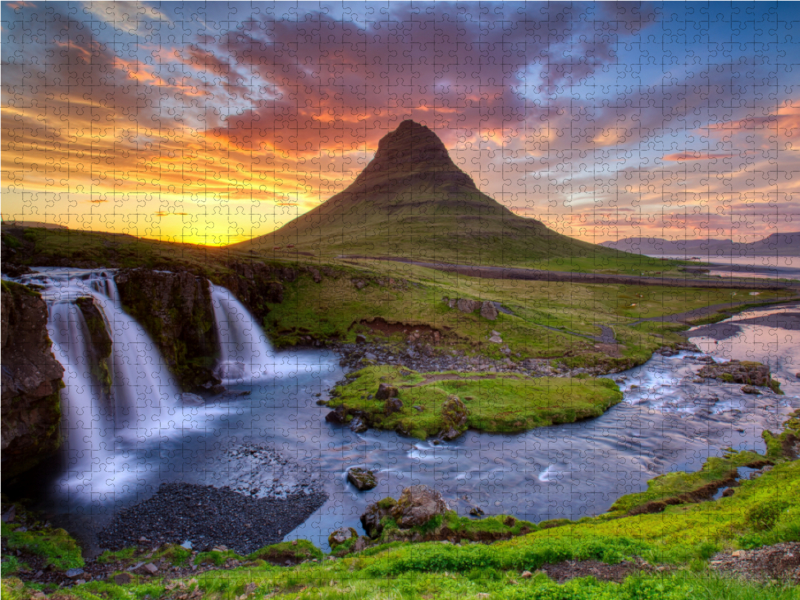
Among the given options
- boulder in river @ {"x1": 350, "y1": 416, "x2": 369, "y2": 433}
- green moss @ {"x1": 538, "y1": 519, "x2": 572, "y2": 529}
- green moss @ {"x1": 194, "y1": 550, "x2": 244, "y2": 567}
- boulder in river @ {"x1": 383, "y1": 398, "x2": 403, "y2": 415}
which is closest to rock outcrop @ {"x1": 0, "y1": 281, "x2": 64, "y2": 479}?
green moss @ {"x1": 194, "y1": 550, "x2": 244, "y2": 567}

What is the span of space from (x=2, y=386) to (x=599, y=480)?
3331 centimetres

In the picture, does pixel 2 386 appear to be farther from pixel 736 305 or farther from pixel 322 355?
pixel 736 305

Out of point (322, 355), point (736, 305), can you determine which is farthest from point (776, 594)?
point (736, 305)

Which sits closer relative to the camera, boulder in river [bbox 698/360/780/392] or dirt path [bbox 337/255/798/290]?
boulder in river [bbox 698/360/780/392]

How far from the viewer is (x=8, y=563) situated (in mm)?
15984

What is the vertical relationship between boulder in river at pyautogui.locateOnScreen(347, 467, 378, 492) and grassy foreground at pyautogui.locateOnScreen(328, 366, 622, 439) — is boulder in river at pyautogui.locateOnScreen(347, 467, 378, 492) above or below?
below

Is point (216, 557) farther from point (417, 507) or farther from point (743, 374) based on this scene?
point (743, 374)

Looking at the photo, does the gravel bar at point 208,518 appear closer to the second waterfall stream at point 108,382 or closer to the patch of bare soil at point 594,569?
the second waterfall stream at point 108,382

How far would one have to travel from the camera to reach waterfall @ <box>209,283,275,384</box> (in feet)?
142

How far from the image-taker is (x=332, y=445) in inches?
1094

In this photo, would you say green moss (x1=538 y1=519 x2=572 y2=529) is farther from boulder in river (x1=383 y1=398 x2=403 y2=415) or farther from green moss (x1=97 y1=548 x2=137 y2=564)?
green moss (x1=97 y1=548 x2=137 y2=564)

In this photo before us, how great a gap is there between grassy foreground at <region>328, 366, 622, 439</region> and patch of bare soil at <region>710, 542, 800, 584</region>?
732 inches

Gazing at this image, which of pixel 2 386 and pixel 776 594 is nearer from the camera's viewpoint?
pixel 776 594

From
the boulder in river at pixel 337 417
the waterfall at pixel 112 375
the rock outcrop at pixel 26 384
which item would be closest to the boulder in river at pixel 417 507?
the boulder in river at pixel 337 417
